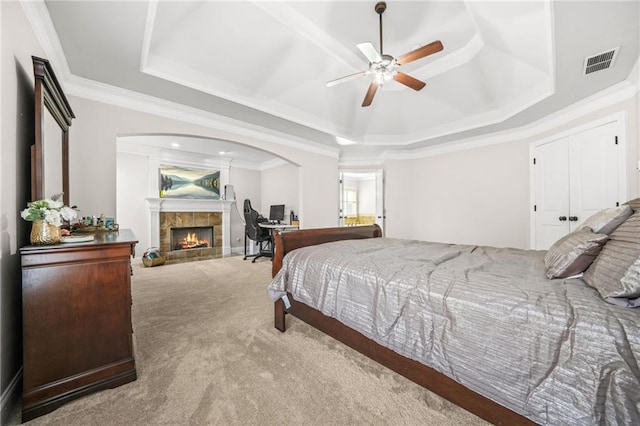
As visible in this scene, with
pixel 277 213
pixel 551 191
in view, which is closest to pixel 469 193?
pixel 551 191

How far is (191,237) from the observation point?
20.6ft

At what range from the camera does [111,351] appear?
4.83ft

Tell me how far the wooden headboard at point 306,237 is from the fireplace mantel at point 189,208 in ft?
14.1

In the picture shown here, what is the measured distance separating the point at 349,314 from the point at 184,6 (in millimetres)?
2937

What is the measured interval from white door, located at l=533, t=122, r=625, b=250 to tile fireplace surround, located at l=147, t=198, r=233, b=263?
654 cm

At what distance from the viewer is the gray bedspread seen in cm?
81

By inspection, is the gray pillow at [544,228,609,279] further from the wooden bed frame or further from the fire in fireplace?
the fire in fireplace

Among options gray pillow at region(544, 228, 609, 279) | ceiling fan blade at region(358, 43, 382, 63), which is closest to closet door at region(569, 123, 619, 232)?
gray pillow at region(544, 228, 609, 279)

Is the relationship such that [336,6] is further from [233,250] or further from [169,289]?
[233,250]

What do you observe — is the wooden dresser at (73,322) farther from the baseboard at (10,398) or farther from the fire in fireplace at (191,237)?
the fire in fireplace at (191,237)

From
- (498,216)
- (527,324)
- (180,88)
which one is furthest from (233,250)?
(527,324)

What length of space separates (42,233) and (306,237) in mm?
1803

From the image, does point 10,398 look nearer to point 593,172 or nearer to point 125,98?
point 125,98

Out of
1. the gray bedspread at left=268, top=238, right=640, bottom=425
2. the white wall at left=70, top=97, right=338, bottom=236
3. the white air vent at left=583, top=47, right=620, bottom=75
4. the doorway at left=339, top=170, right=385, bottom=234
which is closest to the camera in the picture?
the gray bedspread at left=268, top=238, right=640, bottom=425
